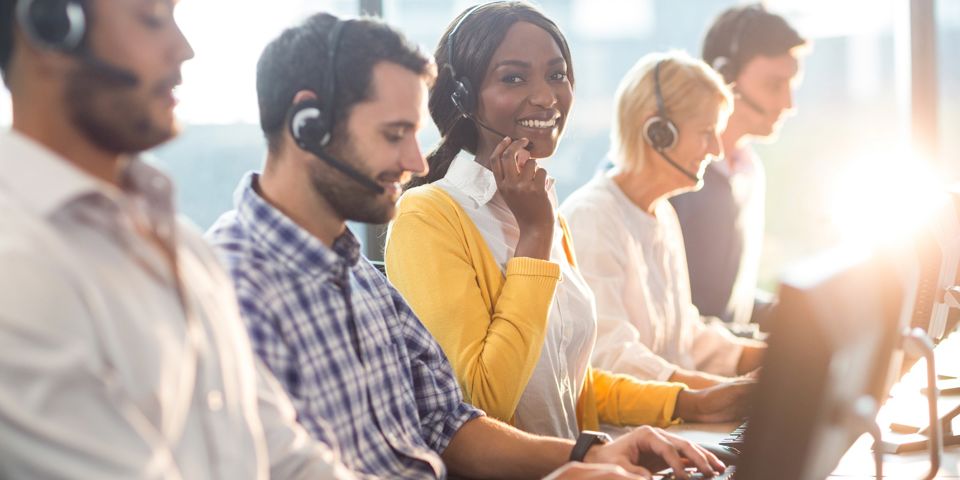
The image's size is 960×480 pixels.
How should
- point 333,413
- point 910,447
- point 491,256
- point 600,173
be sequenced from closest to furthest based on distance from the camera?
point 333,413, point 910,447, point 491,256, point 600,173

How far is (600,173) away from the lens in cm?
258

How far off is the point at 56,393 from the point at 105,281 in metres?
0.10

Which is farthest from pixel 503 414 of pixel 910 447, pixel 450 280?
pixel 910 447

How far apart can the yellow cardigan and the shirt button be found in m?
0.81

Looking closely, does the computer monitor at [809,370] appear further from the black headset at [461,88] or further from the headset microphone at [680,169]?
the headset microphone at [680,169]

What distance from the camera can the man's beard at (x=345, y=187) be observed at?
1.33 metres

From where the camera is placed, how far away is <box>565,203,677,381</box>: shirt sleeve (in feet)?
7.36

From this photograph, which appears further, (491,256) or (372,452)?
(491,256)

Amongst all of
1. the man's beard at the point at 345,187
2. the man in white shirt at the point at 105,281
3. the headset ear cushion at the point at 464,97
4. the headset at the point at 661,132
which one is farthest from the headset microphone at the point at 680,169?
the man in white shirt at the point at 105,281

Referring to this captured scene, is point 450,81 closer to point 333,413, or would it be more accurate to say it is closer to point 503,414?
point 503,414

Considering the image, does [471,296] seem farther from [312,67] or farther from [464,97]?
[312,67]

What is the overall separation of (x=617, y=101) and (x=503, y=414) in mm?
1131

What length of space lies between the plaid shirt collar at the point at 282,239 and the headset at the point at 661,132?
1.34 metres

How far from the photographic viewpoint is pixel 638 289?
2.41 metres
